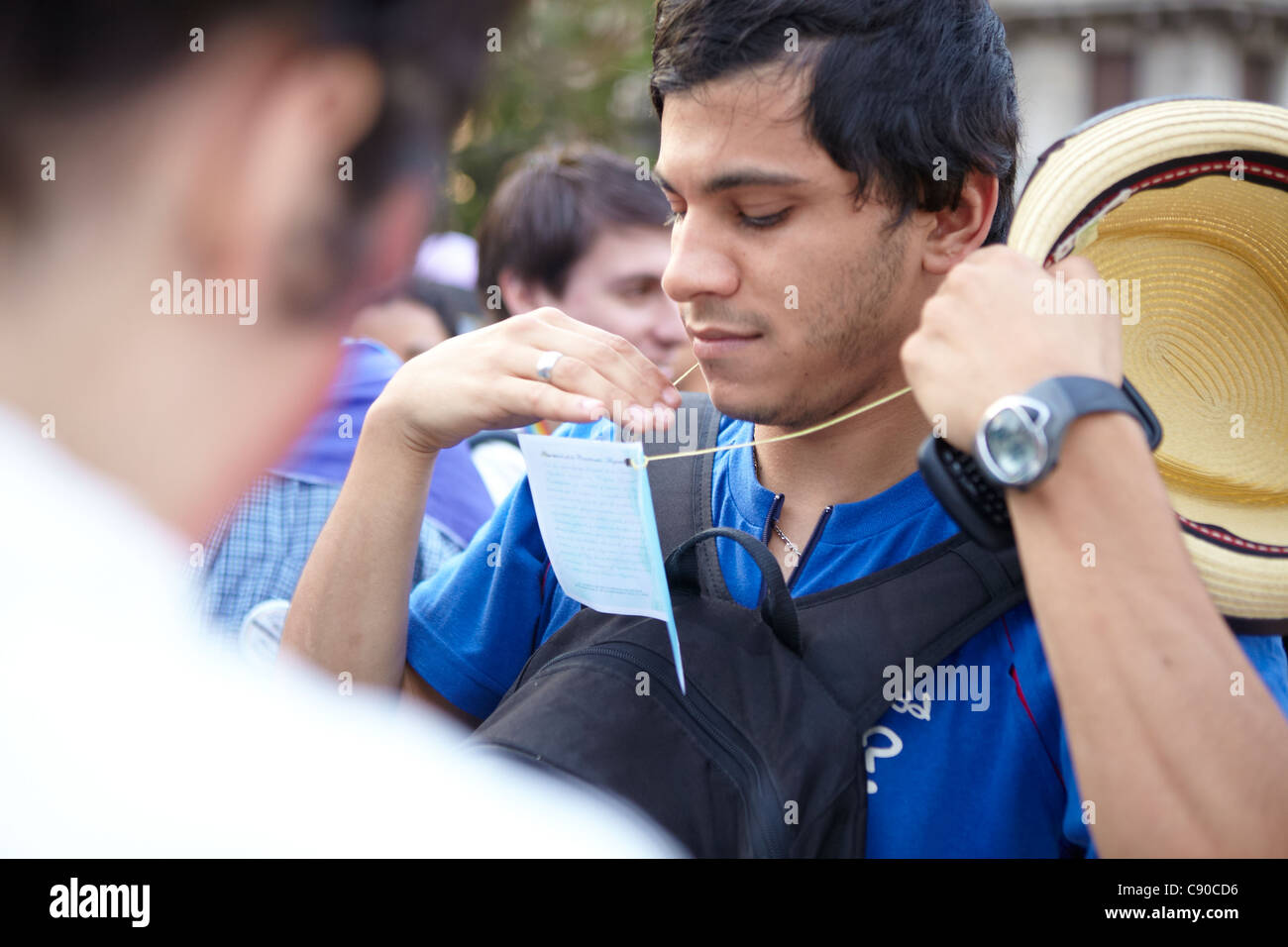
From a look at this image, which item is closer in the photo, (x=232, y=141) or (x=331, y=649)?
(x=232, y=141)

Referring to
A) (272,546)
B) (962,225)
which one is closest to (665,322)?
(272,546)

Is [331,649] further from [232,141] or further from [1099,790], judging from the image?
[232,141]

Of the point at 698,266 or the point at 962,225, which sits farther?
the point at 962,225

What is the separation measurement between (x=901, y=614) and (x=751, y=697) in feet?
0.77

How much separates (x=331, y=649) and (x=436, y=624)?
0.60ft

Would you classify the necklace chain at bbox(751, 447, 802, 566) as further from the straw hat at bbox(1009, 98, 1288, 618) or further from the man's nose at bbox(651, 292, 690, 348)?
the man's nose at bbox(651, 292, 690, 348)

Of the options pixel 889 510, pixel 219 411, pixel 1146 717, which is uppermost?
pixel 219 411

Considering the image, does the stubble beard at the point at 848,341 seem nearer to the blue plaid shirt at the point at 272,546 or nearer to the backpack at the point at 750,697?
the backpack at the point at 750,697

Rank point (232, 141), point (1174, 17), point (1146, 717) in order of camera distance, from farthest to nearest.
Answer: point (1174, 17) → point (1146, 717) → point (232, 141)

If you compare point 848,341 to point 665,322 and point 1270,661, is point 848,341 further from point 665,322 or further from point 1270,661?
point 665,322

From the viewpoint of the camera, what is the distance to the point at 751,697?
4.93 feet

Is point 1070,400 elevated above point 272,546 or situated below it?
above
